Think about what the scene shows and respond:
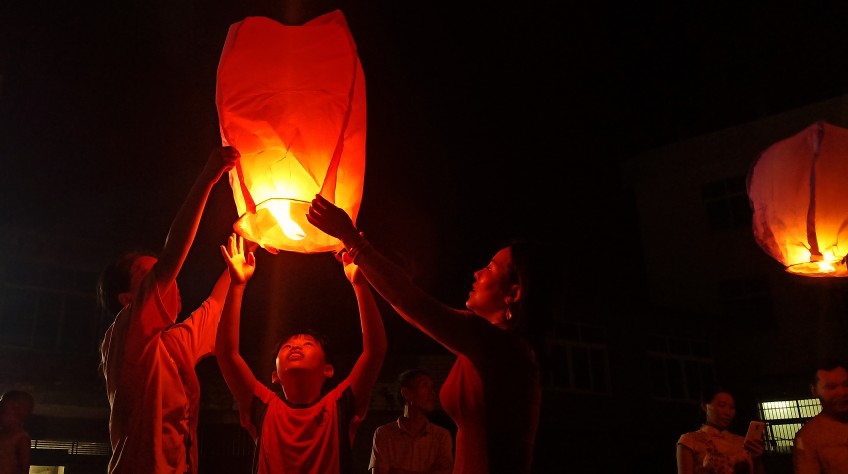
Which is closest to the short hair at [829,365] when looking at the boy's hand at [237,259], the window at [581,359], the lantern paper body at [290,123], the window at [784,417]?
the lantern paper body at [290,123]

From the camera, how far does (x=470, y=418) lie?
249cm

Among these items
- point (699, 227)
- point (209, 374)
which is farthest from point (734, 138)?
point (209, 374)

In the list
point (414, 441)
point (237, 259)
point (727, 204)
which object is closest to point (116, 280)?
point (237, 259)

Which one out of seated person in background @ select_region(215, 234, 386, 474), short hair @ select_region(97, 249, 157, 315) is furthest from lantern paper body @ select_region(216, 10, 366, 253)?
short hair @ select_region(97, 249, 157, 315)

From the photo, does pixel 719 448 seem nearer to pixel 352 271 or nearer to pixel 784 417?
pixel 352 271

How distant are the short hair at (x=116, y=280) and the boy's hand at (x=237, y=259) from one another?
336mm

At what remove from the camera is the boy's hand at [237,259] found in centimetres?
315

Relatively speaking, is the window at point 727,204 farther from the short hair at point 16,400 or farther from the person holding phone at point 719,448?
the short hair at point 16,400

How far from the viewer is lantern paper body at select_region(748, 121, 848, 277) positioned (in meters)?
4.73

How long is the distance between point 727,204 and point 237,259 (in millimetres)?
20929

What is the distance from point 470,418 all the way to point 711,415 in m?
3.48

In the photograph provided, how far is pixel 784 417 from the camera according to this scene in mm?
19906

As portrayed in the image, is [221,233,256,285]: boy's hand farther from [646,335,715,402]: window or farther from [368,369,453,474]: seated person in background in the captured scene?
[646,335,715,402]: window

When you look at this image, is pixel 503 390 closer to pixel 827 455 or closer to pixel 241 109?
pixel 241 109
